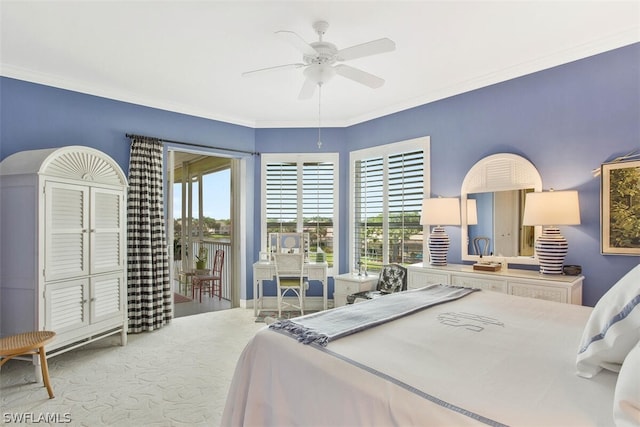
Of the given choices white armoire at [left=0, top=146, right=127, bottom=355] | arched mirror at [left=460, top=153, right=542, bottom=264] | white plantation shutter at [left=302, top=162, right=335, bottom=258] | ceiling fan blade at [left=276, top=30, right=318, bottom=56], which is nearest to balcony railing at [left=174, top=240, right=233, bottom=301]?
white plantation shutter at [left=302, top=162, right=335, bottom=258]

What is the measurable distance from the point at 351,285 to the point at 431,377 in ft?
10.4

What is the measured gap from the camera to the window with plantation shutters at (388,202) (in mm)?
4168

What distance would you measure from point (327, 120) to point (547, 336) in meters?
4.02

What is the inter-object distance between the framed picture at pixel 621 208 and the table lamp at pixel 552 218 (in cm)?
21

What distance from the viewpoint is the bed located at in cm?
100

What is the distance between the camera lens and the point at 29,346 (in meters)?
2.43

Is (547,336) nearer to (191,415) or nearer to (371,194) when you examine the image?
(191,415)

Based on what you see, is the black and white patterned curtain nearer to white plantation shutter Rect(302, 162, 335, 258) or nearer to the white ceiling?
the white ceiling

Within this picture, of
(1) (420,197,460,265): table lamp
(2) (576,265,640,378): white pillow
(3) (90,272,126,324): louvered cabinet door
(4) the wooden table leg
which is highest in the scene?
(1) (420,197,460,265): table lamp

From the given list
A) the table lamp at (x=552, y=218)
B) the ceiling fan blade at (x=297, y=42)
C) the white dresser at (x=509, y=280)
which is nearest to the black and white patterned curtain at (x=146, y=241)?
the ceiling fan blade at (x=297, y=42)

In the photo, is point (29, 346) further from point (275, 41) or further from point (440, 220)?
point (440, 220)

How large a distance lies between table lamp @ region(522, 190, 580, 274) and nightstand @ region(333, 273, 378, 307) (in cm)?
193

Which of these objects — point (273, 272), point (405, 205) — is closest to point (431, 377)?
point (405, 205)

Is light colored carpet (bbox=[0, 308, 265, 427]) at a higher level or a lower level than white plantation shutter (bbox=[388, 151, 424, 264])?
lower
